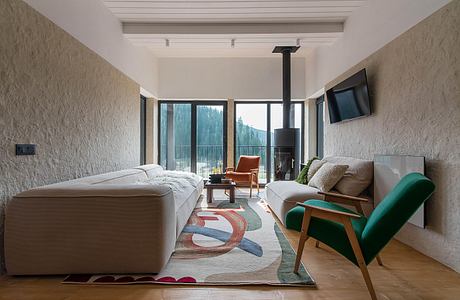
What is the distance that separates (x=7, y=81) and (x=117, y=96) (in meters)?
2.04

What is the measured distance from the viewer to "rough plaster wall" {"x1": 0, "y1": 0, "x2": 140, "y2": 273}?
200 centimetres

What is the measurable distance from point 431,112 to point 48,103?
337 centimetres

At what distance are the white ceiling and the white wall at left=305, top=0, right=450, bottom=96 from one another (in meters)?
0.20

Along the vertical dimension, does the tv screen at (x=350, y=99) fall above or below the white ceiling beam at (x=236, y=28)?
below

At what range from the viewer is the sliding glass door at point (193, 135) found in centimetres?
652

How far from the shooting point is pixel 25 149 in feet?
7.04

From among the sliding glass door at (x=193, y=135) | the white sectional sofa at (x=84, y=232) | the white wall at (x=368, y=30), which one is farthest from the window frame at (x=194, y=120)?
the white sectional sofa at (x=84, y=232)

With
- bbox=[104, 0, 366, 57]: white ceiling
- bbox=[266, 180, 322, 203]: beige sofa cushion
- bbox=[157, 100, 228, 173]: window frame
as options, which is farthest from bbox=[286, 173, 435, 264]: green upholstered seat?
bbox=[157, 100, 228, 173]: window frame

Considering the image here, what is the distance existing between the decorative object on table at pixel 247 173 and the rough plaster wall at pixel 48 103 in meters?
2.28

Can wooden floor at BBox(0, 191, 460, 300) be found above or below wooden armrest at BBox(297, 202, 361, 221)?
→ below

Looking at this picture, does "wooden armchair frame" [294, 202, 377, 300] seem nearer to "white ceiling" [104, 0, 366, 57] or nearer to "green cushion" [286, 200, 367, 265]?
"green cushion" [286, 200, 367, 265]

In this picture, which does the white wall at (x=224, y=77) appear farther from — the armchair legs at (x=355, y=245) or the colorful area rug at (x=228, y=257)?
the armchair legs at (x=355, y=245)

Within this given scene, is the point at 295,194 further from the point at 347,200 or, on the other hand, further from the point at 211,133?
the point at 211,133

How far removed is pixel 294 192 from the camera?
127 inches
